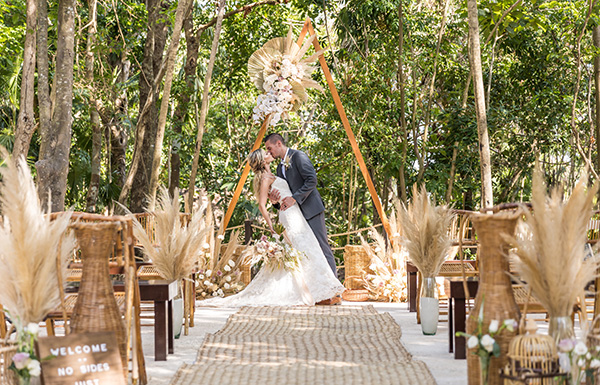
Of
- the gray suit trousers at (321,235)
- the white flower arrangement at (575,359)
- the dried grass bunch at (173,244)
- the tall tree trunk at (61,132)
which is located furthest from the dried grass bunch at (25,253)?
the gray suit trousers at (321,235)

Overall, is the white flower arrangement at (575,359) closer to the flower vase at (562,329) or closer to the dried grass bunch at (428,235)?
the flower vase at (562,329)

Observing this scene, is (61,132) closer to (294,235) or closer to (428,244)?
(294,235)

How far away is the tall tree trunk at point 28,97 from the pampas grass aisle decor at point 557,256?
5003mm

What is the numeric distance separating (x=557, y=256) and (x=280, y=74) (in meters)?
4.77

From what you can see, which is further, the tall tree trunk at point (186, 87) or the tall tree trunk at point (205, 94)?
the tall tree trunk at point (186, 87)

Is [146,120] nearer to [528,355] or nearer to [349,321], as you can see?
[349,321]

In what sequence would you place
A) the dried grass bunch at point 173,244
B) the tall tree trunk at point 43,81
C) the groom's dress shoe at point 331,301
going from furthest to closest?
the groom's dress shoe at point 331,301, the tall tree trunk at point 43,81, the dried grass bunch at point 173,244

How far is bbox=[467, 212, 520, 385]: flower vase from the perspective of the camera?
112 inches

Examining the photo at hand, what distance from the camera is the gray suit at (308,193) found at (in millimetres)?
6711

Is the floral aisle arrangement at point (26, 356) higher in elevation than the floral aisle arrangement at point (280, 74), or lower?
lower

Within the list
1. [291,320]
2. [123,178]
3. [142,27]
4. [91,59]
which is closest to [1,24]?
[91,59]

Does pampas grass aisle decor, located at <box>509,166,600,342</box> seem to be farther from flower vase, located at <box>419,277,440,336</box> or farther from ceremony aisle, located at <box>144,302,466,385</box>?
flower vase, located at <box>419,277,440,336</box>

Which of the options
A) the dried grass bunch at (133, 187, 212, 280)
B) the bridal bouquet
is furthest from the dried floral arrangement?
the dried grass bunch at (133, 187, 212, 280)


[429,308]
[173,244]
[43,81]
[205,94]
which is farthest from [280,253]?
[43,81]
